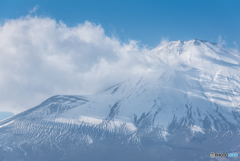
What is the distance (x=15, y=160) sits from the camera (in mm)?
151625

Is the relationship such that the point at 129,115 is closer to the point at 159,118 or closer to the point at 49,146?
the point at 159,118

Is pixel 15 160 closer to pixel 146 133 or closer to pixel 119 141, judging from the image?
pixel 119 141

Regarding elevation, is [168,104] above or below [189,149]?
above

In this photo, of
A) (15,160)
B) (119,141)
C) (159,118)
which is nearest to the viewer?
(15,160)

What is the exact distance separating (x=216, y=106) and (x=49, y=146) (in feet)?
286

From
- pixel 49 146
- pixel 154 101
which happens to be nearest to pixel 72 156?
pixel 49 146

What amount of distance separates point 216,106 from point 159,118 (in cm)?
3302

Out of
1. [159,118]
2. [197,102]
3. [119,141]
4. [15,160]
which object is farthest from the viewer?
[197,102]

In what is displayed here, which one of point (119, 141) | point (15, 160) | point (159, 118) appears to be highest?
point (159, 118)

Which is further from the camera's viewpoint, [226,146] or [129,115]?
[129,115]

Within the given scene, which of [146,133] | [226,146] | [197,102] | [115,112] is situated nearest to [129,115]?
[115,112]

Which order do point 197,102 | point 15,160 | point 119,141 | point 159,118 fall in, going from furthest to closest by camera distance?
point 197,102 → point 159,118 → point 119,141 → point 15,160

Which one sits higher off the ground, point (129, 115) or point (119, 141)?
point (129, 115)

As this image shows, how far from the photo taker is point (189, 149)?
155 m
